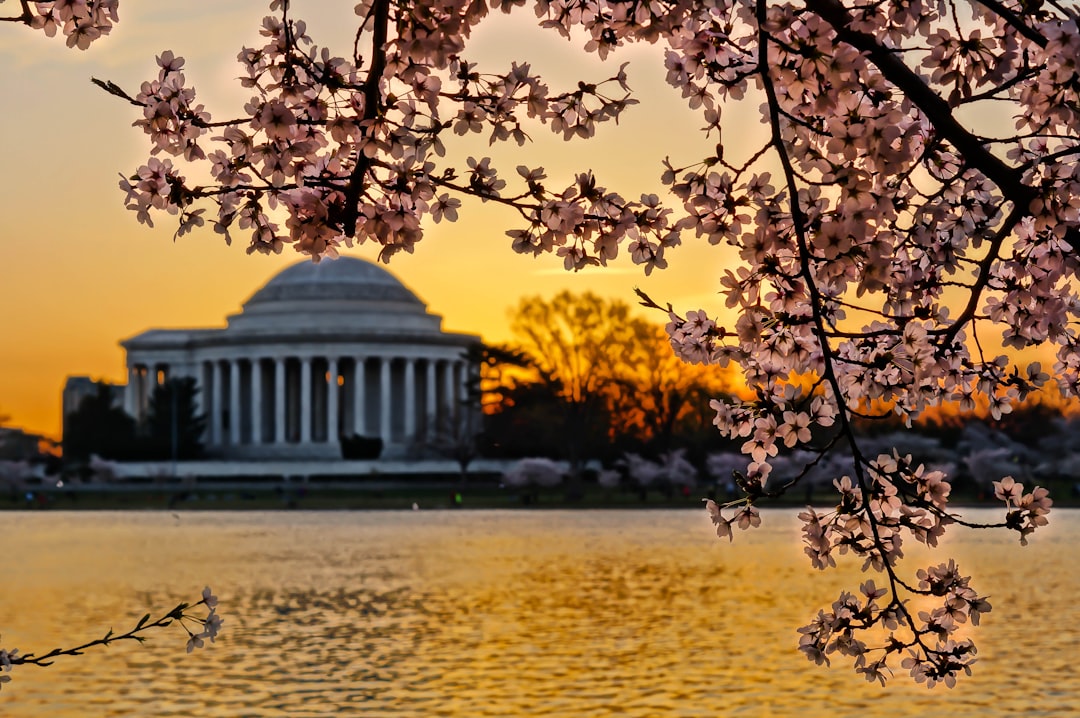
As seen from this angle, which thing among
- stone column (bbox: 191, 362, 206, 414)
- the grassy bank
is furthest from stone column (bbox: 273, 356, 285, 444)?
the grassy bank

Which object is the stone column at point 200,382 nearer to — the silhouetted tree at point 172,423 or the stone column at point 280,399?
the stone column at point 280,399

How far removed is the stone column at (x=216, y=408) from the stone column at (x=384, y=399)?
13.8 metres

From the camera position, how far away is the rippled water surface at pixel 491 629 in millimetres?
26953

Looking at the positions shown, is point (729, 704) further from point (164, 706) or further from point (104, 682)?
point (104, 682)

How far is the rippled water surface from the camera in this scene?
2695 centimetres

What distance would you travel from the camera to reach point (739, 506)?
29.7 ft

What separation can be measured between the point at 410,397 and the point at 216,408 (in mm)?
16606

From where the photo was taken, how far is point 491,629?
36781mm

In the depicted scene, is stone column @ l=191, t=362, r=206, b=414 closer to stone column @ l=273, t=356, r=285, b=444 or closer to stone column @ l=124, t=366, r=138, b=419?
stone column @ l=124, t=366, r=138, b=419

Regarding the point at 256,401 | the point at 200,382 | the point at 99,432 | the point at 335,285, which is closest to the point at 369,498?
the point at 99,432

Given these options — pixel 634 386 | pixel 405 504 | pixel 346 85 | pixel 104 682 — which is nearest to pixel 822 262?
pixel 346 85

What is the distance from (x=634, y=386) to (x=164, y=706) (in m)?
91.4

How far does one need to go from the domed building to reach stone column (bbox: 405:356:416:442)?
0.08 meters

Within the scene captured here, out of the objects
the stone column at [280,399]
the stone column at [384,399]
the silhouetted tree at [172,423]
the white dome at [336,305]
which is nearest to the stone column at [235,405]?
the white dome at [336,305]
